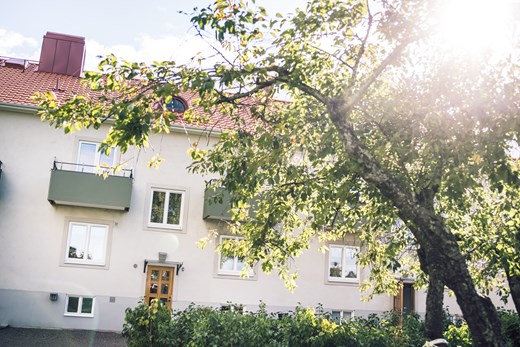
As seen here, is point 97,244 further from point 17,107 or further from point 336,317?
point 336,317

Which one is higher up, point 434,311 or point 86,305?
point 434,311

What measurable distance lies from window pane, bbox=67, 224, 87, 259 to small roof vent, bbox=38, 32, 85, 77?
8.00 meters

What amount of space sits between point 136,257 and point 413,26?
14.9 meters

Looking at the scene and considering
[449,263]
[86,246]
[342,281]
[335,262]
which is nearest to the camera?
[449,263]

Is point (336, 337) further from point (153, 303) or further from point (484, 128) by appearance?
point (484, 128)

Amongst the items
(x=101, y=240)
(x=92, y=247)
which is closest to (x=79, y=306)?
(x=92, y=247)

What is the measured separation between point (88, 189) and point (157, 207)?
283 cm

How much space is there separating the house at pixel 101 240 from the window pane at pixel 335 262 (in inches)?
14.0

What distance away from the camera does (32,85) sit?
21578 mm

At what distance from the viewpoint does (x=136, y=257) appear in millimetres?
19641

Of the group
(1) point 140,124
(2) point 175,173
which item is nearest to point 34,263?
(2) point 175,173

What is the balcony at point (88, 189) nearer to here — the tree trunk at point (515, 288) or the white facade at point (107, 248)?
the white facade at point (107, 248)

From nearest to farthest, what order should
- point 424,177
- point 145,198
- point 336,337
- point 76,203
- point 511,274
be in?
1. point 424,177
2. point 336,337
3. point 511,274
4. point 76,203
5. point 145,198

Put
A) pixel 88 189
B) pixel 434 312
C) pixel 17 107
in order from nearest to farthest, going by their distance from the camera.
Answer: pixel 434 312 → pixel 88 189 → pixel 17 107
